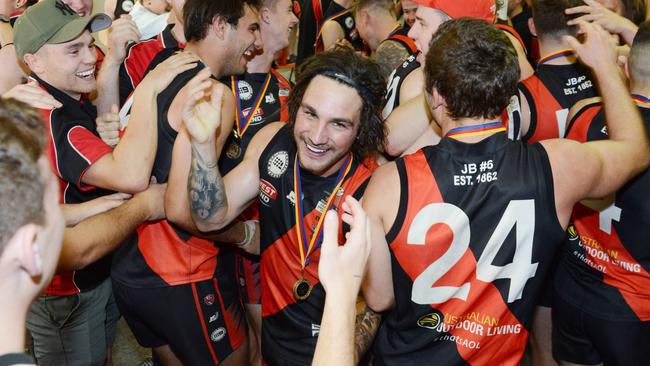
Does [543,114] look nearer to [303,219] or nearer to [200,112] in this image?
[303,219]

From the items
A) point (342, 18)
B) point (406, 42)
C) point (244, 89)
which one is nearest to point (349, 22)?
point (342, 18)

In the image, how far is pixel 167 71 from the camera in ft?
10.6

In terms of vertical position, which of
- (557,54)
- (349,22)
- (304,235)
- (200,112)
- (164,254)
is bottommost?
(349,22)

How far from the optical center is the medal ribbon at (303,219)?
2893 mm

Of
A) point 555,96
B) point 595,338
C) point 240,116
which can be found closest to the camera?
point 595,338

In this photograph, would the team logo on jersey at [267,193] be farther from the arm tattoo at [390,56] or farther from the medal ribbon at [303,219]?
the arm tattoo at [390,56]

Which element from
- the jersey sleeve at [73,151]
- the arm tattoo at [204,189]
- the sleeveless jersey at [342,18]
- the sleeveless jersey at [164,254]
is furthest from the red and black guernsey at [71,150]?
the sleeveless jersey at [342,18]

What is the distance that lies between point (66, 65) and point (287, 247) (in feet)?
5.19

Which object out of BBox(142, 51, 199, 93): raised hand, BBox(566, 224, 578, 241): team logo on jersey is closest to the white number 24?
BBox(566, 224, 578, 241): team logo on jersey

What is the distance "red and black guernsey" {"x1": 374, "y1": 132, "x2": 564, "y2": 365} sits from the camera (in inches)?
96.7

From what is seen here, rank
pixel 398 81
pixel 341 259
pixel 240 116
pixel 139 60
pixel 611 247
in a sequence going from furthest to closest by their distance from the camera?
pixel 139 60, pixel 240 116, pixel 398 81, pixel 611 247, pixel 341 259

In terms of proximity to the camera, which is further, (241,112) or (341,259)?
(241,112)

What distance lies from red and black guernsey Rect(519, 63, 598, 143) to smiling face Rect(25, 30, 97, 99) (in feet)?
8.27

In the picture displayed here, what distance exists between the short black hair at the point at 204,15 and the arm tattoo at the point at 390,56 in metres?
1.28
